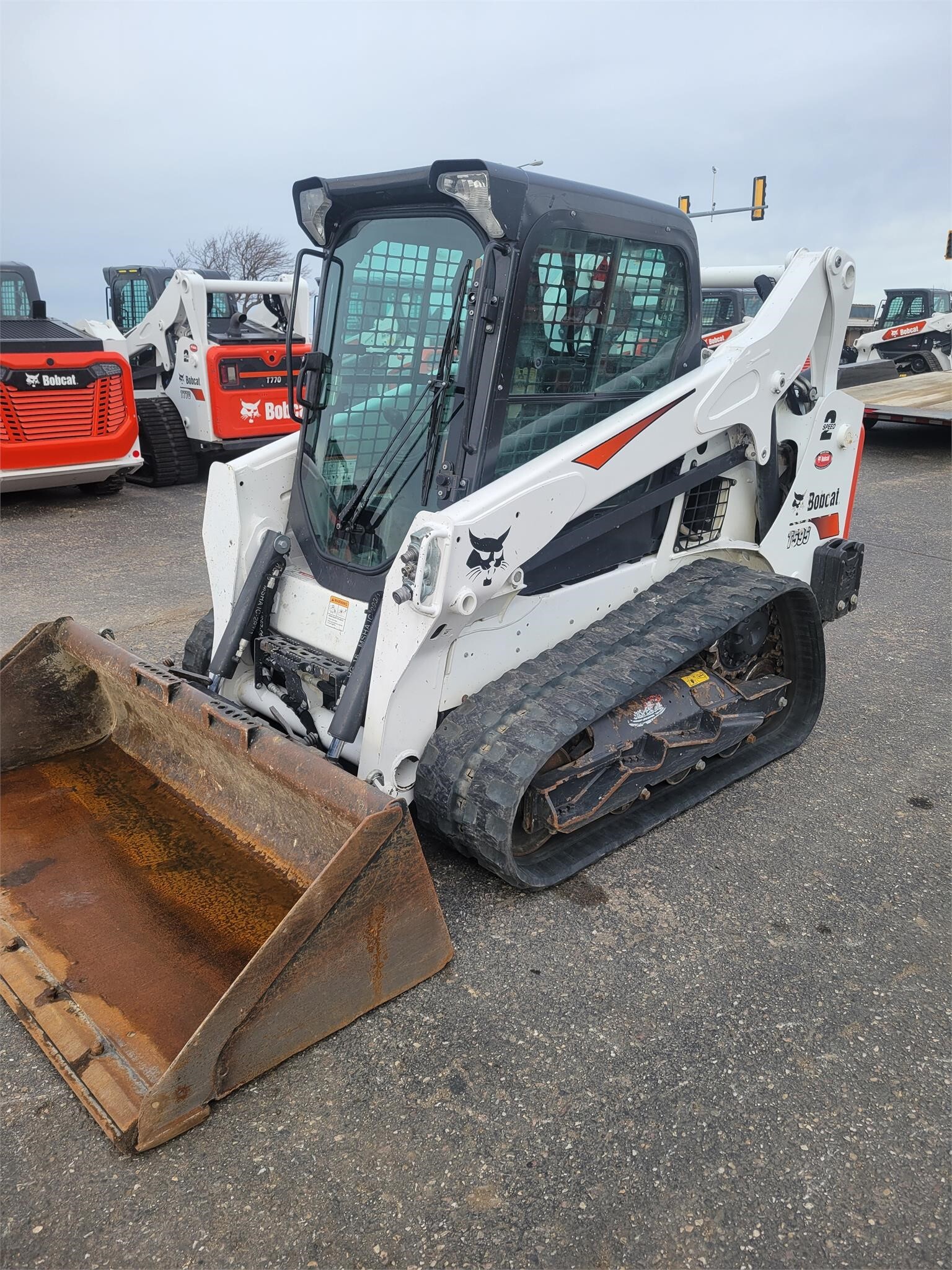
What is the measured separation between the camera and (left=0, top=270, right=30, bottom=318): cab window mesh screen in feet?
32.7

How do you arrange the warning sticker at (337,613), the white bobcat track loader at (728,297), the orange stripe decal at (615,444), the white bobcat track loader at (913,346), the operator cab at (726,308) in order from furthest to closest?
1. the white bobcat track loader at (913,346)
2. the operator cab at (726,308)
3. the white bobcat track loader at (728,297)
4. the warning sticker at (337,613)
5. the orange stripe decal at (615,444)

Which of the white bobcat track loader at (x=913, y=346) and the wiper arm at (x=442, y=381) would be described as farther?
the white bobcat track loader at (x=913, y=346)

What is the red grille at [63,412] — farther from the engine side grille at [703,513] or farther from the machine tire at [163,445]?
the engine side grille at [703,513]

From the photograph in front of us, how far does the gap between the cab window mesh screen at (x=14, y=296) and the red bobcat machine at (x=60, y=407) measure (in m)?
0.36

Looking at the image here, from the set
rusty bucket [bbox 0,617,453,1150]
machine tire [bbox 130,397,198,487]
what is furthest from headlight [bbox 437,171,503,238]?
machine tire [bbox 130,397,198,487]

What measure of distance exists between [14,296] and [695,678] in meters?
8.91

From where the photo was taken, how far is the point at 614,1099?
250 centimetres

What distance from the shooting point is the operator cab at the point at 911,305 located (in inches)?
803

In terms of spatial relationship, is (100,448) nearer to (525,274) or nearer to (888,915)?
(525,274)

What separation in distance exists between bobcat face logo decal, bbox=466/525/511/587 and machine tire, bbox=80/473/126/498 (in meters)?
7.78

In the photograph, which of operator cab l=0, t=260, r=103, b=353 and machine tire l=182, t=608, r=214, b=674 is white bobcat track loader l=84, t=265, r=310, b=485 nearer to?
operator cab l=0, t=260, r=103, b=353

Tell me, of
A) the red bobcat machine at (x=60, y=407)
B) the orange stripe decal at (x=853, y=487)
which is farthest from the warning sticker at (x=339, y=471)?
the red bobcat machine at (x=60, y=407)

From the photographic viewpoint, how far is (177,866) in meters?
3.13

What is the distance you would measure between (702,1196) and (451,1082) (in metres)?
0.66
